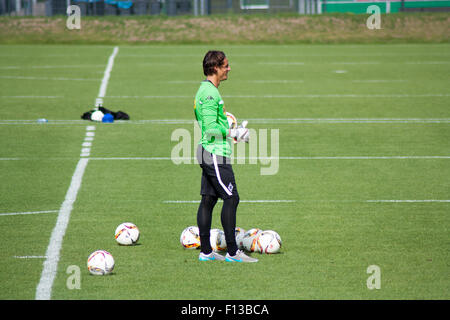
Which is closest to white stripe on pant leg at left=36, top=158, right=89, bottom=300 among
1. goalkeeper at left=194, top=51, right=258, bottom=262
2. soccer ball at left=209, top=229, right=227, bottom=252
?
goalkeeper at left=194, top=51, right=258, bottom=262

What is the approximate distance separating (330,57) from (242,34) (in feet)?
24.5

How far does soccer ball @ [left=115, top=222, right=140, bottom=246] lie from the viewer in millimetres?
9023

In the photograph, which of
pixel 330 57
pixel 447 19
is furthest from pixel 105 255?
pixel 447 19

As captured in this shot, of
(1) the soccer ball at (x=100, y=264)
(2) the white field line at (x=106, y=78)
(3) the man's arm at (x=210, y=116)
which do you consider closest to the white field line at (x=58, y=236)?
(1) the soccer ball at (x=100, y=264)

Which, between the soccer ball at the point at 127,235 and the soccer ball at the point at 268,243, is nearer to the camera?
the soccer ball at the point at 268,243

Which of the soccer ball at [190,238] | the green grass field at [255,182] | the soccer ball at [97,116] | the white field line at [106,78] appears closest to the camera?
the green grass field at [255,182]

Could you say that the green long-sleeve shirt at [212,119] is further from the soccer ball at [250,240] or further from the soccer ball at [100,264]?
the soccer ball at [100,264]

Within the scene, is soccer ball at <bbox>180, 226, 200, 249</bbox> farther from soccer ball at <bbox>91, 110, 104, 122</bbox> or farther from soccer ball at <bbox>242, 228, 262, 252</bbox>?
soccer ball at <bbox>91, 110, 104, 122</bbox>

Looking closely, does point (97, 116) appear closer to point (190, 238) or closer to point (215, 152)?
point (190, 238)

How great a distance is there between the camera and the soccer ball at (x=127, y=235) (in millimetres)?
9023

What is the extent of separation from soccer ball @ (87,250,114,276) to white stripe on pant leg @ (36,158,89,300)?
0.41 meters

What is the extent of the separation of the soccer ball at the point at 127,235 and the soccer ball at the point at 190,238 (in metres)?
0.59

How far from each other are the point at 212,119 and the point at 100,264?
76.9 inches
